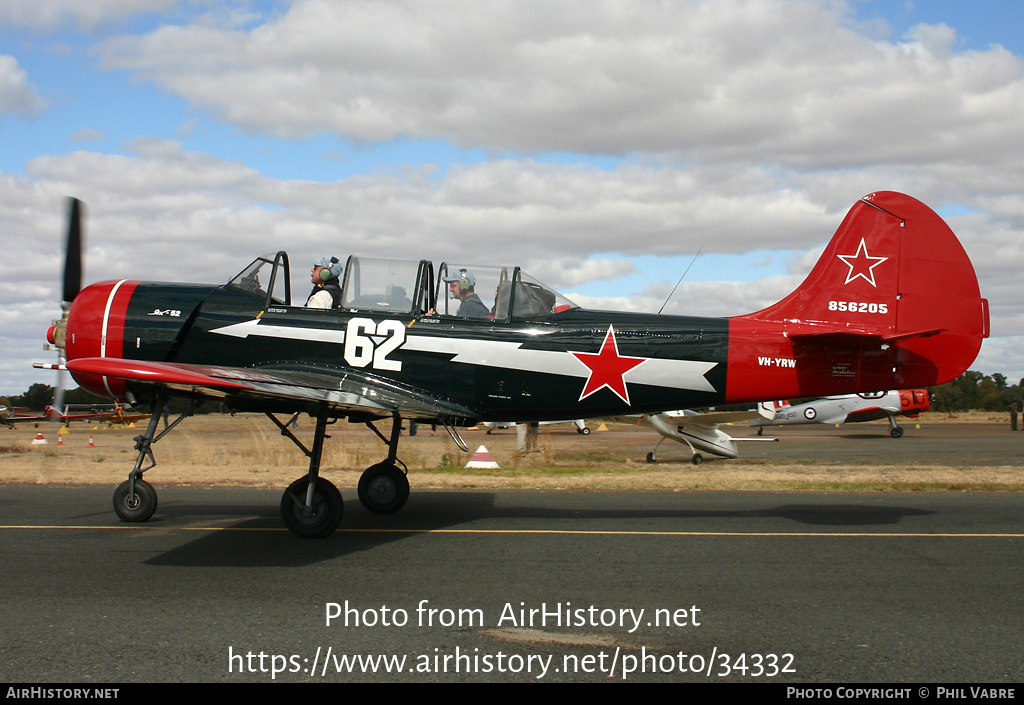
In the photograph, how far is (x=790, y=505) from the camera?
10273 millimetres

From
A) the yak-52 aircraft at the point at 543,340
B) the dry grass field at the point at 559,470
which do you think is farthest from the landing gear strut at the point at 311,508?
the dry grass field at the point at 559,470

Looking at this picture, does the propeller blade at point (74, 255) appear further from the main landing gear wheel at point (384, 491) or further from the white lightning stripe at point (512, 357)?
the main landing gear wheel at point (384, 491)

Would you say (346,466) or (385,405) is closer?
(385,405)

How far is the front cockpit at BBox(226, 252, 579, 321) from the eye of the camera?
29.5 feet

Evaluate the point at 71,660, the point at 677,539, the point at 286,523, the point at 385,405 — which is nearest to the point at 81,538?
the point at 286,523

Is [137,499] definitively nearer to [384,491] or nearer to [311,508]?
[311,508]

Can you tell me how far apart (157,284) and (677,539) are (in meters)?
6.71

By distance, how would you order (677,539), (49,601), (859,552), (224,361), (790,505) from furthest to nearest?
(790,505), (224,361), (677,539), (859,552), (49,601)

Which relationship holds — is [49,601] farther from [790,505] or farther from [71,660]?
[790,505]

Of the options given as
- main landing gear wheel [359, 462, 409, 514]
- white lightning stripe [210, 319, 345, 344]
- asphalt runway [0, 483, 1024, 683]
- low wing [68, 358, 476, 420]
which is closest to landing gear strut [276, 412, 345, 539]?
asphalt runway [0, 483, 1024, 683]

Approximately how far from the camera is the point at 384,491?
9625 mm

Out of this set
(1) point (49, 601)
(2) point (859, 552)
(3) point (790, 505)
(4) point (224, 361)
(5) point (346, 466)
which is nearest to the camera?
(1) point (49, 601)

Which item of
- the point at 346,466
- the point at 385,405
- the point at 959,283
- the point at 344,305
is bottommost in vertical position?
the point at 346,466

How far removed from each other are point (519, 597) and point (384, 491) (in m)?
4.32
